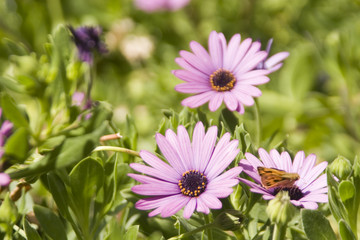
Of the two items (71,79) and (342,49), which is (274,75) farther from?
(71,79)

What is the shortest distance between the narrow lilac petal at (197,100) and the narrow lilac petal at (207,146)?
0.06m

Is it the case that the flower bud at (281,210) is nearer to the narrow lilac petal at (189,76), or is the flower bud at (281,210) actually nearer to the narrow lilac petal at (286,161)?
the narrow lilac petal at (286,161)

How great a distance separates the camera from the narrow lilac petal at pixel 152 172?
0.53 metres

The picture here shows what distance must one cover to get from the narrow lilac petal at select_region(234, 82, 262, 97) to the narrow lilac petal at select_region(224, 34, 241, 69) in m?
0.05

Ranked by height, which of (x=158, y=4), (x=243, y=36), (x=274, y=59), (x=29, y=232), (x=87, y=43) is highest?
(x=158, y=4)

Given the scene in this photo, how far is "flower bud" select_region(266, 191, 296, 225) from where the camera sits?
476mm

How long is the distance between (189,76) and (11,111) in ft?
0.80

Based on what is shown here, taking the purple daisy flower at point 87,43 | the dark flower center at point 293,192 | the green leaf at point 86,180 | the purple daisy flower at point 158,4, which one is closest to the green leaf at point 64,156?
the green leaf at point 86,180

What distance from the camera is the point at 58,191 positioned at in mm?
589

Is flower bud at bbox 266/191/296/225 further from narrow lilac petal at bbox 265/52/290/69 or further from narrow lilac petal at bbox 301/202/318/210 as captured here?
narrow lilac petal at bbox 265/52/290/69

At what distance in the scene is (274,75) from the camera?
5.40 feet

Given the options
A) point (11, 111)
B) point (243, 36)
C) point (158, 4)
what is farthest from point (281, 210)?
point (158, 4)

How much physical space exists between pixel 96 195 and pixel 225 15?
1416 mm

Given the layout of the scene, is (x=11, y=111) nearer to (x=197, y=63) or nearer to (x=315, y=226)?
(x=197, y=63)
